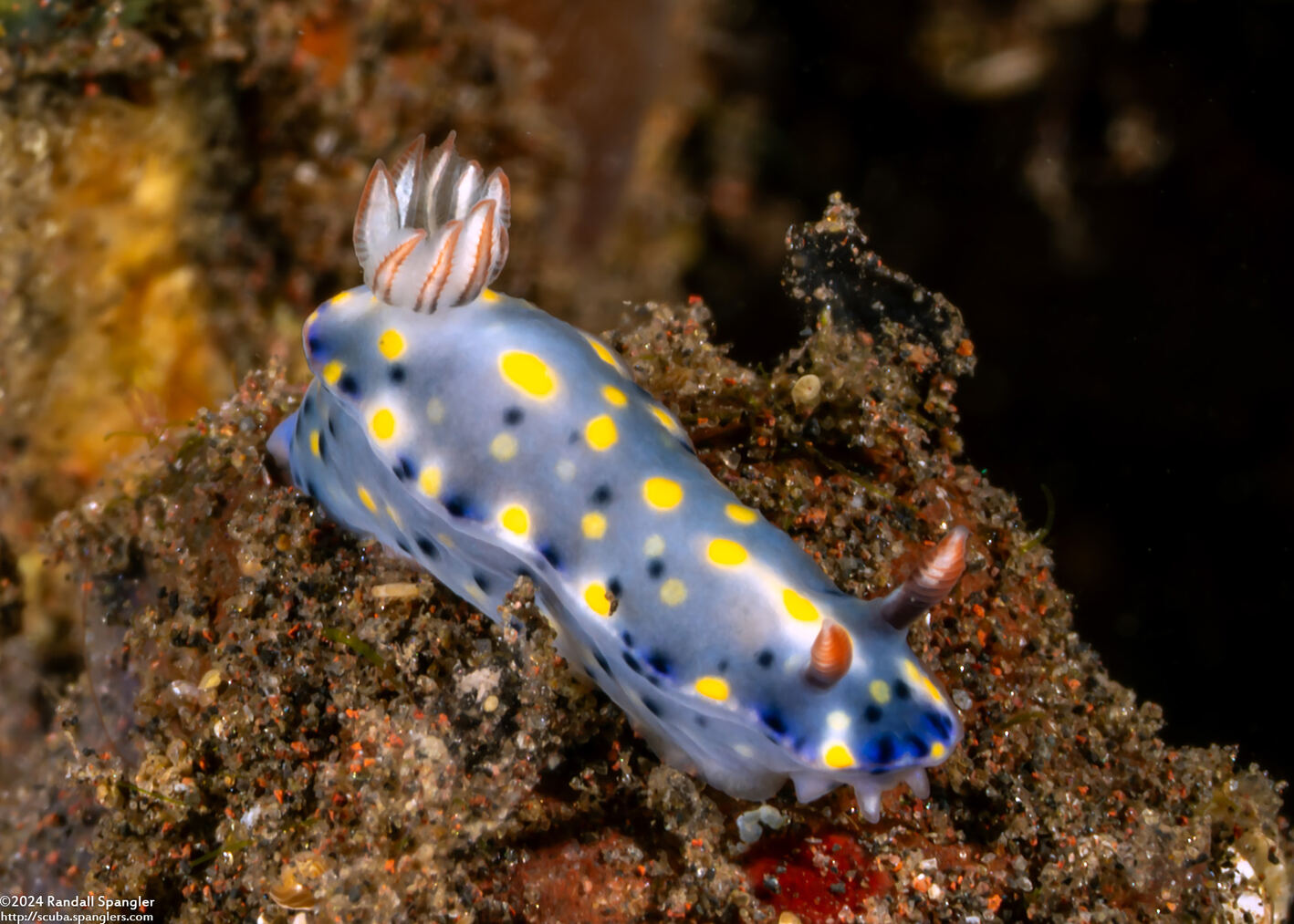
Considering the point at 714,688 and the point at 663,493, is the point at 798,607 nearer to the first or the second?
the point at 714,688

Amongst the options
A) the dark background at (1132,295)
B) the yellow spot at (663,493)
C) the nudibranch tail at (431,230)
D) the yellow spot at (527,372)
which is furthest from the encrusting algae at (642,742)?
the dark background at (1132,295)

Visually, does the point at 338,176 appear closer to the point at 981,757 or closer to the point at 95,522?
the point at 95,522

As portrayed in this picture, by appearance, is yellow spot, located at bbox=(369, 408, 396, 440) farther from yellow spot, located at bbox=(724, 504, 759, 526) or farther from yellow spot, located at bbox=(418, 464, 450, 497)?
yellow spot, located at bbox=(724, 504, 759, 526)

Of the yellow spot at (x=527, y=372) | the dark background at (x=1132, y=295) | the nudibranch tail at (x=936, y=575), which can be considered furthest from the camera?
the dark background at (x=1132, y=295)

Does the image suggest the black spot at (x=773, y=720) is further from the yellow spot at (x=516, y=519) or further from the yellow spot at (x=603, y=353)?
the yellow spot at (x=603, y=353)

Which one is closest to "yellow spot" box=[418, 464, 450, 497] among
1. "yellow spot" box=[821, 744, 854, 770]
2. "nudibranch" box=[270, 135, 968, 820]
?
"nudibranch" box=[270, 135, 968, 820]

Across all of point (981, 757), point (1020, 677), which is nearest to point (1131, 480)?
point (1020, 677)
